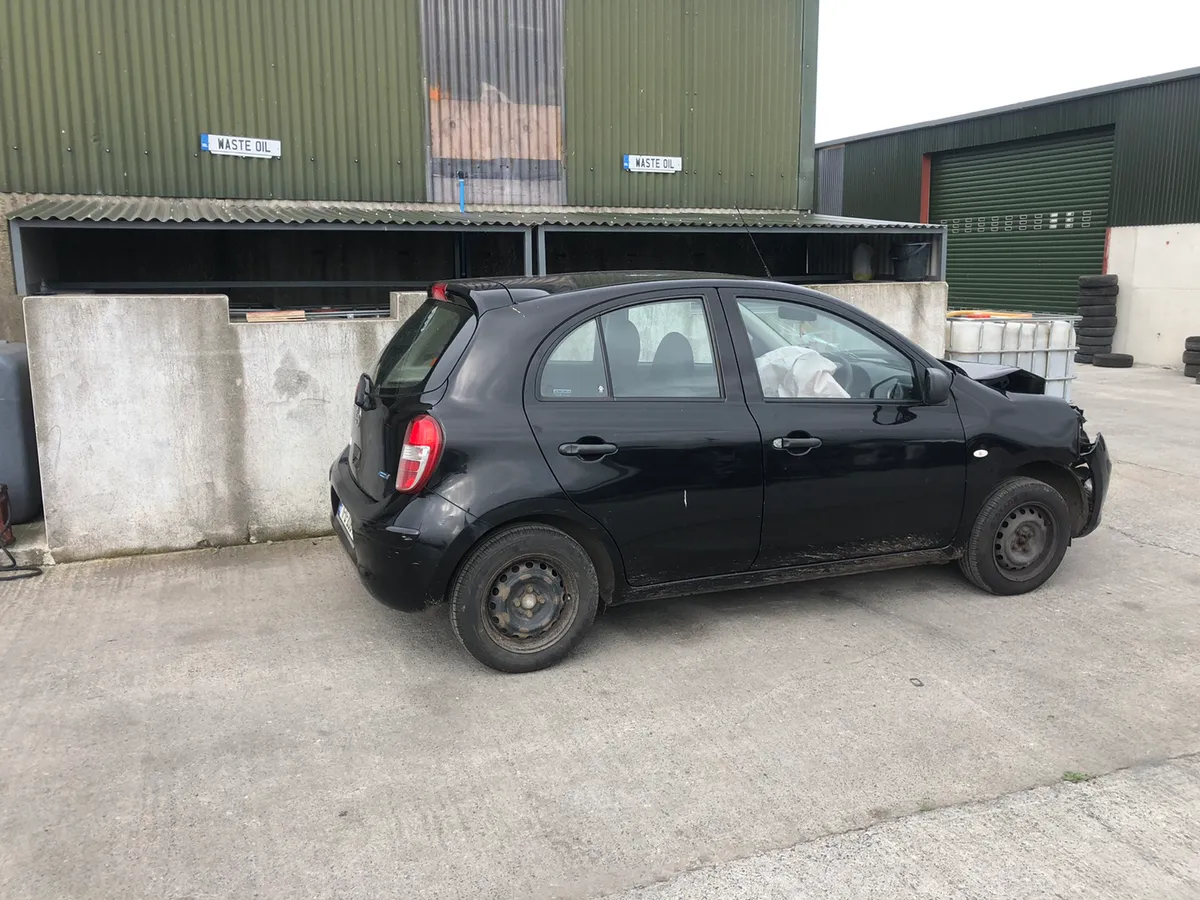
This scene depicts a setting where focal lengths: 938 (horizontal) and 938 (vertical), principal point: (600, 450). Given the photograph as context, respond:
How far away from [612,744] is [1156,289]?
18.2m

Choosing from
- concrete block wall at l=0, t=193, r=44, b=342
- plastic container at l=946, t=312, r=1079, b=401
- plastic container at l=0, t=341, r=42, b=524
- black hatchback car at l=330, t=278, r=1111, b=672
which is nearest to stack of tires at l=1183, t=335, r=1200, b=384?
plastic container at l=946, t=312, r=1079, b=401

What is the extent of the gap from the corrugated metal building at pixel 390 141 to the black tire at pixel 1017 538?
4449mm

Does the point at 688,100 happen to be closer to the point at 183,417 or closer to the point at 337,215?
the point at 337,215

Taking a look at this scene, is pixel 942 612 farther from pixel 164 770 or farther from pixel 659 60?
pixel 659 60

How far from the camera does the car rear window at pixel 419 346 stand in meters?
4.24

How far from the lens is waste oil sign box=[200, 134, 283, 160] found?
9.08m

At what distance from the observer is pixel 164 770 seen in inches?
135

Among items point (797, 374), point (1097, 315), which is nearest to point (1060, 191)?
point (1097, 315)

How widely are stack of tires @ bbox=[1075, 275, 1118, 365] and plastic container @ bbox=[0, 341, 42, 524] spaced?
18.0m

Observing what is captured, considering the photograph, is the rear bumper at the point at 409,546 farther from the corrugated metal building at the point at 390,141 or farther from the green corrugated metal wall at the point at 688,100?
the green corrugated metal wall at the point at 688,100

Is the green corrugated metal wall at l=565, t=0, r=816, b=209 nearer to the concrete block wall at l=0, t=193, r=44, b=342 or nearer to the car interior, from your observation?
the concrete block wall at l=0, t=193, r=44, b=342

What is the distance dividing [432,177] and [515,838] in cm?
817

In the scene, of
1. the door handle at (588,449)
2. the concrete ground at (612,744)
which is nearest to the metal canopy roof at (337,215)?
the concrete ground at (612,744)

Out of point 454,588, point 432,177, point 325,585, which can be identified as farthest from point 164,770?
point 432,177
